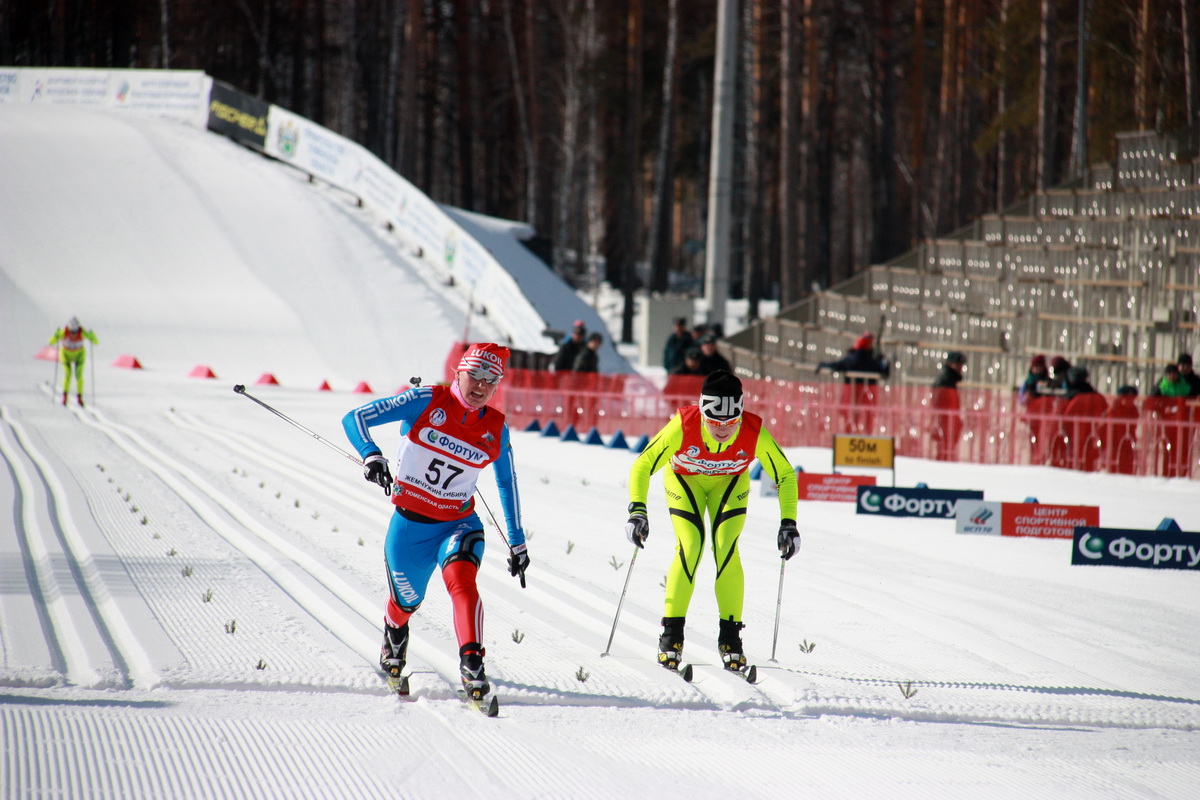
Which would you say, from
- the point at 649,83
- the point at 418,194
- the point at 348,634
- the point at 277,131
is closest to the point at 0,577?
the point at 348,634

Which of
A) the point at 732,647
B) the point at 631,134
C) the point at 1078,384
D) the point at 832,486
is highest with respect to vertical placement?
the point at 631,134

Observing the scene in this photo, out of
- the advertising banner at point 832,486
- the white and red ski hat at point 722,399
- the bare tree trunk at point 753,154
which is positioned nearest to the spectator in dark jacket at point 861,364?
the advertising banner at point 832,486

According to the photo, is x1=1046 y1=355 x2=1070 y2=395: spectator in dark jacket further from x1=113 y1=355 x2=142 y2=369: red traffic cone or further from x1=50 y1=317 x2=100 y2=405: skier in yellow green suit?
x1=113 y1=355 x2=142 y2=369: red traffic cone

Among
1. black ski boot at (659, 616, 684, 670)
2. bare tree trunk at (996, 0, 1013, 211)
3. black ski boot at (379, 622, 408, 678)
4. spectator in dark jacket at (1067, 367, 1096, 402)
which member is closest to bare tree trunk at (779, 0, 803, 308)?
bare tree trunk at (996, 0, 1013, 211)

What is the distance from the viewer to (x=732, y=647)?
6.22 m

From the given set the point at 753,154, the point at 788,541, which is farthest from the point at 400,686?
the point at 753,154

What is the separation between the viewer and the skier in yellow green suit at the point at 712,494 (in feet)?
20.5

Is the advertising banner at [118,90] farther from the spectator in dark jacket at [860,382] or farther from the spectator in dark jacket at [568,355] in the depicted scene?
the spectator in dark jacket at [860,382]

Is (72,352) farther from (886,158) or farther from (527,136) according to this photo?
(527,136)

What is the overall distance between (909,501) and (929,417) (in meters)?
4.61

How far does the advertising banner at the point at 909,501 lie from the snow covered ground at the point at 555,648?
7.8 inches

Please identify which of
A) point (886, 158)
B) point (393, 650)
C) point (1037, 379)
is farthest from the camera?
point (886, 158)

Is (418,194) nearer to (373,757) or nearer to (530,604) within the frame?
(530,604)

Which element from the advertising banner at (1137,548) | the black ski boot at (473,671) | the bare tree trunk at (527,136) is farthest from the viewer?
the bare tree trunk at (527,136)
